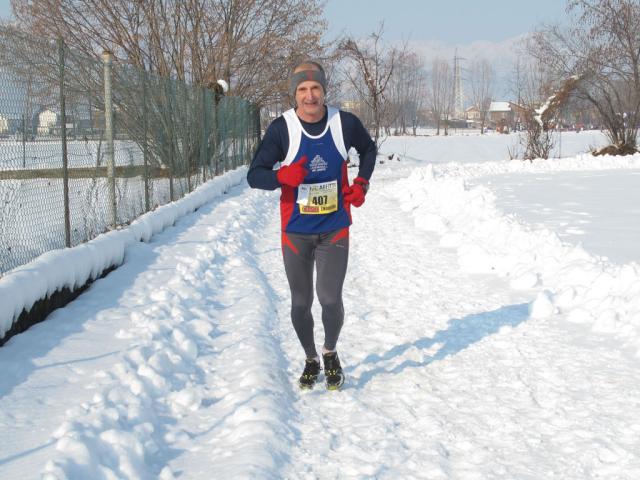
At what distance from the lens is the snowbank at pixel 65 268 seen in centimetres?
471

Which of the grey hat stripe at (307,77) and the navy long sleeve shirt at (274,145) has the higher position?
the grey hat stripe at (307,77)

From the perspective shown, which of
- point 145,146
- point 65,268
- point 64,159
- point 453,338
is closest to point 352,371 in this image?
point 453,338

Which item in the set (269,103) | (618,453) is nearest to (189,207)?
(618,453)

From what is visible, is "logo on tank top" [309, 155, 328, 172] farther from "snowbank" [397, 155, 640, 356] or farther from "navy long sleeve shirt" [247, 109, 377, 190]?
"snowbank" [397, 155, 640, 356]

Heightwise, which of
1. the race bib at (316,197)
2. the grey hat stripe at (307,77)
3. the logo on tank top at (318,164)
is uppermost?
the grey hat stripe at (307,77)

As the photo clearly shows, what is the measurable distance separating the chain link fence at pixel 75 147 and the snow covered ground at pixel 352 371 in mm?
553

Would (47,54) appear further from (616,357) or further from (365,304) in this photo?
(616,357)

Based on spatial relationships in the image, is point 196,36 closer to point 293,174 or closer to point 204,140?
point 204,140

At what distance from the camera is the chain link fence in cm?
562

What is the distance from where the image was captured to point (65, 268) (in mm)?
5707

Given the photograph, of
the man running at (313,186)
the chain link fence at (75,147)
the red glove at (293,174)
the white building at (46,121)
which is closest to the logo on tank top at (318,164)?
the man running at (313,186)

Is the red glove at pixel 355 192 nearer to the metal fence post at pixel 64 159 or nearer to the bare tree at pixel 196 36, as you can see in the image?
the metal fence post at pixel 64 159

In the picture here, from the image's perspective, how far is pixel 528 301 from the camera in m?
5.98

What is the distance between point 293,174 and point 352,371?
1.45 metres
